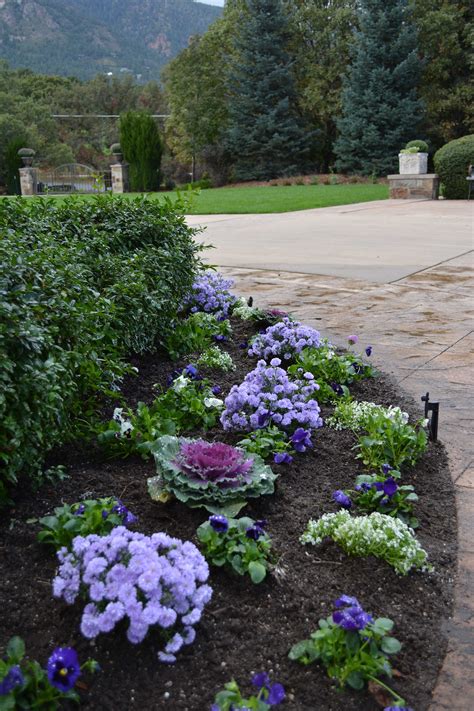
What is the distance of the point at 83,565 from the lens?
163cm

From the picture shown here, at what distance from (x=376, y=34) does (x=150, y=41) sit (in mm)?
69956

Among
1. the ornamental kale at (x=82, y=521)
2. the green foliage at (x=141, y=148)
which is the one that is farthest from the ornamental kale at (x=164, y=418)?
the green foliage at (x=141, y=148)

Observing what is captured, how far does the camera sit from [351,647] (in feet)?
5.04

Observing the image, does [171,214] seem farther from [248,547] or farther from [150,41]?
[150,41]

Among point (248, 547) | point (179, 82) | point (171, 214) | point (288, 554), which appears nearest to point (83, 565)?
point (248, 547)

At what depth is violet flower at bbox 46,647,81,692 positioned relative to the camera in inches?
53.9

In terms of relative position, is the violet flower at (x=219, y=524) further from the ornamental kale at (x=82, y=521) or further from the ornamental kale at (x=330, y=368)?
the ornamental kale at (x=330, y=368)

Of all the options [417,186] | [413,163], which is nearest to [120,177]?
[413,163]

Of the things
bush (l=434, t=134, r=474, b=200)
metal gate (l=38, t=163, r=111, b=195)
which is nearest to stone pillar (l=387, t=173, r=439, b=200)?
bush (l=434, t=134, r=474, b=200)

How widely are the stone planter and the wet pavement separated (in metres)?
5.15

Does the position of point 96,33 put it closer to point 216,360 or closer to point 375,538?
point 216,360

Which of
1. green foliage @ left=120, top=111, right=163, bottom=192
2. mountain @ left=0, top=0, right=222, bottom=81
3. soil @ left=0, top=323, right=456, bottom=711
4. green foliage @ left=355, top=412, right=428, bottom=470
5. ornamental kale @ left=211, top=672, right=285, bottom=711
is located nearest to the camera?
ornamental kale @ left=211, top=672, right=285, bottom=711

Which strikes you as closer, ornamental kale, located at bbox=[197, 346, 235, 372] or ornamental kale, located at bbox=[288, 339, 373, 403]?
ornamental kale, located at bbox=[288, 339, 373, 403]

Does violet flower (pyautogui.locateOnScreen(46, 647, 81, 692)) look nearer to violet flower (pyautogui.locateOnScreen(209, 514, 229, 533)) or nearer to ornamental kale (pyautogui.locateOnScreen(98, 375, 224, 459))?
violet flower (pyautogui.locateOnScreen(209, 514, 229, 533))
